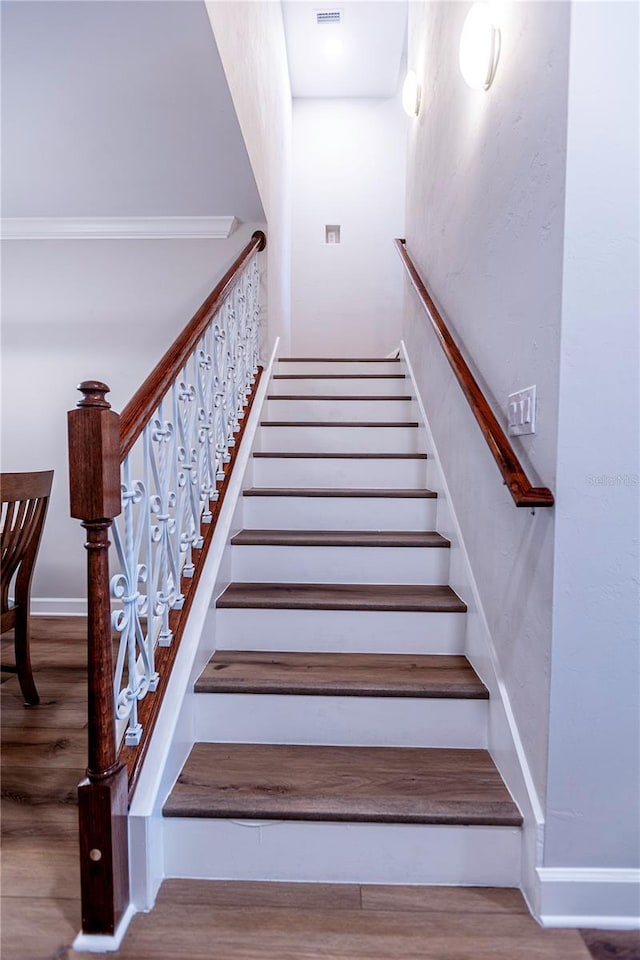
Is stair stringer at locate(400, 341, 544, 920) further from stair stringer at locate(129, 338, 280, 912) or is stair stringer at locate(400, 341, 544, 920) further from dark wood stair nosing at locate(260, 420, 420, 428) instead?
stair stringer at locate(129, 338, 280, 912)

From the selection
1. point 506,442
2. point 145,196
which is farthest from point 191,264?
point 506,442

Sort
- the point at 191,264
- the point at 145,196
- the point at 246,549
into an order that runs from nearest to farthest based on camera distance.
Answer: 1. the point at 246,549
2. the point at 145,196
3. the point at 191,264

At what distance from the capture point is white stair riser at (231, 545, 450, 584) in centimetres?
213

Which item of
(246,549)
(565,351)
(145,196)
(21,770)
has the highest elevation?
(145,196)

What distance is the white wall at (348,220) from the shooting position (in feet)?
16.9

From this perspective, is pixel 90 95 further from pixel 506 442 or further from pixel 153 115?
pixel 506 442

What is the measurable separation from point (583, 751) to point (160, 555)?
3.88 feet

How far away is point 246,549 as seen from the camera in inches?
84.7

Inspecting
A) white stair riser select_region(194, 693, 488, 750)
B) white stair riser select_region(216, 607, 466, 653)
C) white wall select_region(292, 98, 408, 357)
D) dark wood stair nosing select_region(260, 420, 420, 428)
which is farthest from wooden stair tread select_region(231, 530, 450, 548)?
white wall select_region(292, 98, 408, 357)

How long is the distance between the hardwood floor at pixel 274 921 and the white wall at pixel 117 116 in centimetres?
234

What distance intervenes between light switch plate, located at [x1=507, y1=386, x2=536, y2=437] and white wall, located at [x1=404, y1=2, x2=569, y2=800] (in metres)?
0.03

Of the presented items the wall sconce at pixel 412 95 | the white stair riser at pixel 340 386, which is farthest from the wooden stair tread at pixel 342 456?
the wall sconce at pixel 412 95

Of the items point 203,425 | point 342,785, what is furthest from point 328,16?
point 342,785

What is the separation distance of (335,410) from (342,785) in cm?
207
